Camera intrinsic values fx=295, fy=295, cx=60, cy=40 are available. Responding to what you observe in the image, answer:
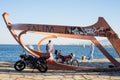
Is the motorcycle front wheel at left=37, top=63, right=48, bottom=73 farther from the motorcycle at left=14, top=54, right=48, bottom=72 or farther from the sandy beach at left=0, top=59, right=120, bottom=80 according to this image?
the sandy beach at left=0, top=59, right=120, bottom=80

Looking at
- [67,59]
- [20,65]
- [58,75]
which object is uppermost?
[67,59]

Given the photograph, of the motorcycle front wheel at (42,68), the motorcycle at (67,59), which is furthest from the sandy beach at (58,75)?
the motorcycle at (67,59)

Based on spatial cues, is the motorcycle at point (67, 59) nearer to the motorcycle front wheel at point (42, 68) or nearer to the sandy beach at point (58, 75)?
the sandy beach at point (58, 75)

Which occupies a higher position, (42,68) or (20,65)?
(20,65)

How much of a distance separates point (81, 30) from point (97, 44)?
114 centimetres

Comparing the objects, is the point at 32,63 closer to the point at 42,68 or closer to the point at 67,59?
the point at 42,68

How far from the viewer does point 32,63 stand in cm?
1398

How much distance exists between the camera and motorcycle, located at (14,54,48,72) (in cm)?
1392

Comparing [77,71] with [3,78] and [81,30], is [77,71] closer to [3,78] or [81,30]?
[81,30]

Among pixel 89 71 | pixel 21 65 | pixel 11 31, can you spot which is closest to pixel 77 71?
pixel 89 71

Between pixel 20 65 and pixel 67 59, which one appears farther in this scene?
pixel 67 59

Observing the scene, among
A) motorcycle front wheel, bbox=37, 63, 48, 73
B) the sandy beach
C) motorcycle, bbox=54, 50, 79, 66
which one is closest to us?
the sandy beach

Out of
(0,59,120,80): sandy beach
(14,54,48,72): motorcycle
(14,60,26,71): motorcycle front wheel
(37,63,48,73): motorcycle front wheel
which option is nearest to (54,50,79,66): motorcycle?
(0,59,120,80): sandy beach

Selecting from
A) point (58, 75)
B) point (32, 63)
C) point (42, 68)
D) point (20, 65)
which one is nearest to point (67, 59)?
point (42, 68)
